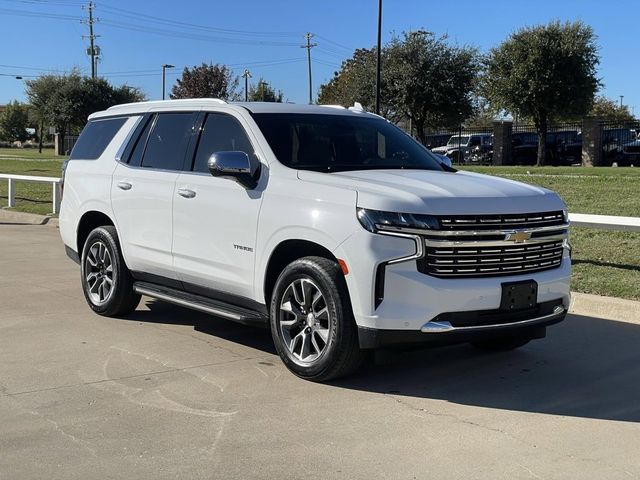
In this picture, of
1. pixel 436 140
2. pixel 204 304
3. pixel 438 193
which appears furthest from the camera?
pixel 436 140

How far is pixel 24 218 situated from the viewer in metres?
15.8

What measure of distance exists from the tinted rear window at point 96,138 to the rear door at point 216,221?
5.08ft

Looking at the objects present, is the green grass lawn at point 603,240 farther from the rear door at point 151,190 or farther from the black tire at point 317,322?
the rear door at point 151,190

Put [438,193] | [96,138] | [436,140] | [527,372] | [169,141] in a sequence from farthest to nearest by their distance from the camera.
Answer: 1. [436,140]
2. [96,138]
3. [169,141]
4. [527,372]
5. [438,193]

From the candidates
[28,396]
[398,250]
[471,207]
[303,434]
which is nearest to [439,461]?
[303,434]

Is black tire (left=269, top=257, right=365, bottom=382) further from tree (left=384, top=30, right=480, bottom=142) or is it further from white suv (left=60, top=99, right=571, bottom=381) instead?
tree (left=384, top=30, right=480, bottom=142)

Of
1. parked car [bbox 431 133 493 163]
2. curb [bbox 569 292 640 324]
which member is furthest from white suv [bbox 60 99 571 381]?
parked car [bbox 431 133 493 163]

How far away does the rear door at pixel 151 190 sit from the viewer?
21.1 feet

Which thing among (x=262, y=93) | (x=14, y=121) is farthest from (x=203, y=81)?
(x=14, y=121)

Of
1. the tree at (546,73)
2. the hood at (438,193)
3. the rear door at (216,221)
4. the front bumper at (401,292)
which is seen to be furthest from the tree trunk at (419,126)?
the front bumper at (401,292)

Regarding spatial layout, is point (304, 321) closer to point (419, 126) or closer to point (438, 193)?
point (438, 193)

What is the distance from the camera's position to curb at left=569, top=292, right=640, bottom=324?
7359 millimetres

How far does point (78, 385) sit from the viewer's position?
514 cm

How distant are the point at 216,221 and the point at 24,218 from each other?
11.3m
